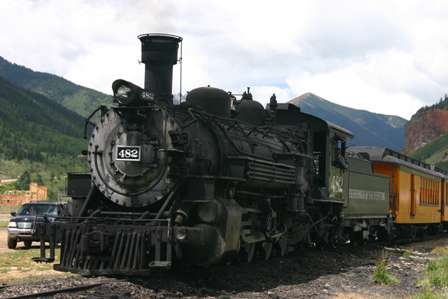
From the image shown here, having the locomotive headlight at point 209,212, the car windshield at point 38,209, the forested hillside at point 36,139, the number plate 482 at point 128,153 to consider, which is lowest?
the car windshield at point 38,209

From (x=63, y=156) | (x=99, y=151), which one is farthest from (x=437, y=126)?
(x=99, y=151)

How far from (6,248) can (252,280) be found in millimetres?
10940

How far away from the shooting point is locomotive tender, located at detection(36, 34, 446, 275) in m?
10.5

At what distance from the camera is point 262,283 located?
11734 millimetres

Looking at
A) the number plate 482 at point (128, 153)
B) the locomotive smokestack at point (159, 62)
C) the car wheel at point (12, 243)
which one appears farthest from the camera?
the car wheel at point (12, 243)

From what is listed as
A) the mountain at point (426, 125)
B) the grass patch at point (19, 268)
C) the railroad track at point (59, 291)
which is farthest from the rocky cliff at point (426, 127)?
the railroad track at point (59, 291)

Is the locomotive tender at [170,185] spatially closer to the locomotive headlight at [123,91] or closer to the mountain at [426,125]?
the locomotive headlight at [123,91]

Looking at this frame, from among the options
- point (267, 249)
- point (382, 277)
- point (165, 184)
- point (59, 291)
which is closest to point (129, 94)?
point (165, 184)

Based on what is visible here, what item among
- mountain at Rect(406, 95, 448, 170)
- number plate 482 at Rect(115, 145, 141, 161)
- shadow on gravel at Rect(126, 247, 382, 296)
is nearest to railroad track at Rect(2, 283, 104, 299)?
shadow on gravel at Rect(126, 247, 382, 296)

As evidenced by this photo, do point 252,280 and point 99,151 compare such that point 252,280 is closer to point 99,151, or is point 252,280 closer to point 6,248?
point 99,151

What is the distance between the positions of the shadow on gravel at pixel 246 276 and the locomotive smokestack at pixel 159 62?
10.5ft

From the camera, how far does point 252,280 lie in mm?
11844

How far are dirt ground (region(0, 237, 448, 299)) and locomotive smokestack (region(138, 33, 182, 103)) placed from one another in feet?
10.9

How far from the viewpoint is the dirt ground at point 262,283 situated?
33.0 feet
